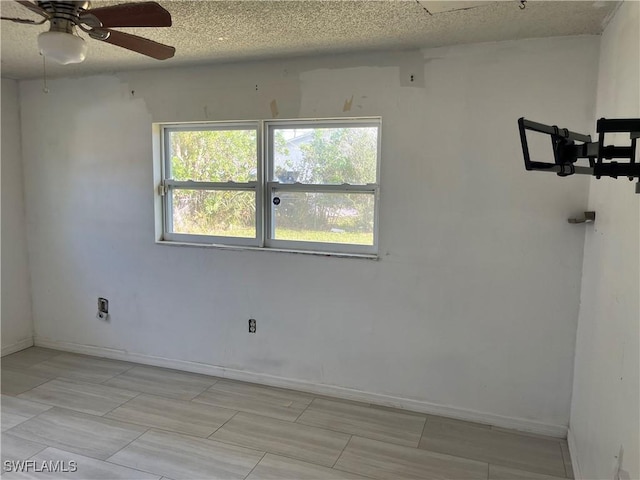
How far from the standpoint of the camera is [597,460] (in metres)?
1.94

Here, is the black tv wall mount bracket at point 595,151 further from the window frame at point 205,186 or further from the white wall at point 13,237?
the white wall at point 13,237

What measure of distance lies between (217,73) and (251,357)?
6.97 ft

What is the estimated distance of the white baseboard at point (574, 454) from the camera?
231cm

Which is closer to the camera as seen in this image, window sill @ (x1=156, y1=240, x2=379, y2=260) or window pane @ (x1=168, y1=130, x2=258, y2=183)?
window sill @ (x1=156, y1=240, x2=379, y2=260)

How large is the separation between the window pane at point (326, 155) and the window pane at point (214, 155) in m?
0.23

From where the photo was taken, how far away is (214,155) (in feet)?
11.5

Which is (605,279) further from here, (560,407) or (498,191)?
(560,407)

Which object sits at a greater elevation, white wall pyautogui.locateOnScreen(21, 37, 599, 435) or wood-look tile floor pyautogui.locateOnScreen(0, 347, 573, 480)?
white wall pyautogui.locateOnScreen(21, 37, 599, 435)

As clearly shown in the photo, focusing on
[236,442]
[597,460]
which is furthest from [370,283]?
[597,460]

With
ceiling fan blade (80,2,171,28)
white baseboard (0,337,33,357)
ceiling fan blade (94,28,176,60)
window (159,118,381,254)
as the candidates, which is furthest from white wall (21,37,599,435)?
ceiling fan blade (80,2,171,28)

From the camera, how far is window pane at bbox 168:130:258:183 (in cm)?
339

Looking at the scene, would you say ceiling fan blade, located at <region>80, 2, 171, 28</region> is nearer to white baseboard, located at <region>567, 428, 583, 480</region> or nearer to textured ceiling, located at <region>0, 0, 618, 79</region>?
textured ceiling, located at <region>0, 0, 618, 79</region>

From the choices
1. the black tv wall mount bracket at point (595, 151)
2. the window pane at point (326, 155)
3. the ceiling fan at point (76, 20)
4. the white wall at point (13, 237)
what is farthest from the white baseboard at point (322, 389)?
the ceiling fan at point (76, 20)

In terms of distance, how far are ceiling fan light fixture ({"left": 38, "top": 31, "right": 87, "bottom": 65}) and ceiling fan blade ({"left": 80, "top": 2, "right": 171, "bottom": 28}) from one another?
0.14m
